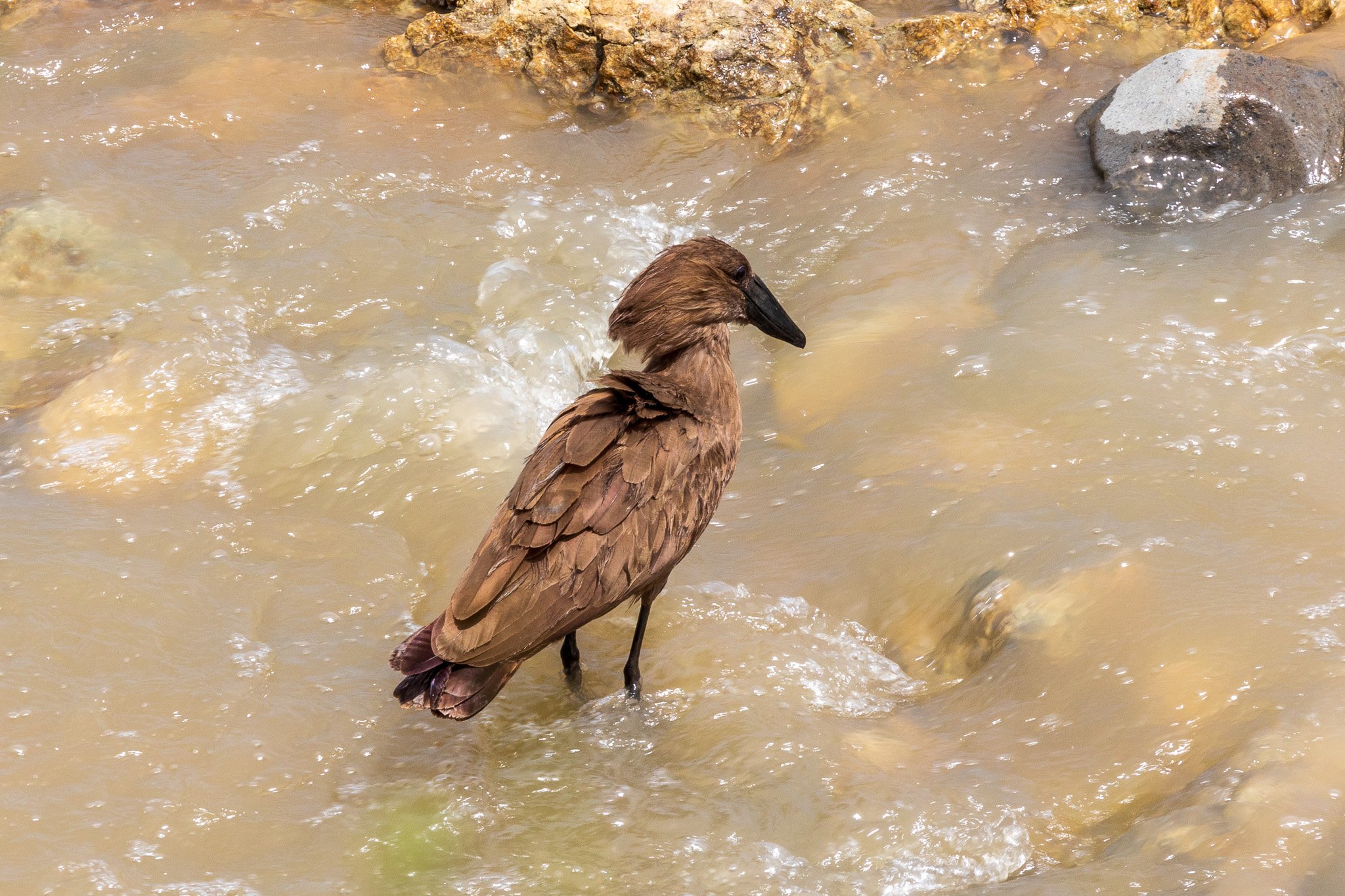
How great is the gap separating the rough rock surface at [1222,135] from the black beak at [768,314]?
8.92 ft

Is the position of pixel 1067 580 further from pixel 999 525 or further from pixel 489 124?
pixel 489 124

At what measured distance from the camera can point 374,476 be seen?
4543mm

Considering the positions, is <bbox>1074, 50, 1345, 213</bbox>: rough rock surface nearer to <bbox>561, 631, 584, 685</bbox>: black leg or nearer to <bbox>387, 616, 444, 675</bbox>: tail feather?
<bbox>561, 631, 584, 685</bbox>: black leg

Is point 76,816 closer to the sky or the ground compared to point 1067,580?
closer to the ground

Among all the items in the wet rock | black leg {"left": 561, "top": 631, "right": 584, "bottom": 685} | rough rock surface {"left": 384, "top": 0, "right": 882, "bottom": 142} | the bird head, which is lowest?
black leg {"left": 561, "top": 631, "right": 584, "bottom": 685}

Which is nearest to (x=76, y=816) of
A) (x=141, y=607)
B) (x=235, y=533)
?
(x=141, y=607)

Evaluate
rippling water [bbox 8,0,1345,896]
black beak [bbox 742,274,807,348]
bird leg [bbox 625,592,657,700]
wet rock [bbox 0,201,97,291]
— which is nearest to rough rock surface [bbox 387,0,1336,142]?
rippling water [bbox 8,0,1345,896]

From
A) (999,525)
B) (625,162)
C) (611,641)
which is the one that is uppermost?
(625,162)

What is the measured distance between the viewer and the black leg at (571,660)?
142 inches

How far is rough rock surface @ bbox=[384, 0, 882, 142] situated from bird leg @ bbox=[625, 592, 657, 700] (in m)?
3.83

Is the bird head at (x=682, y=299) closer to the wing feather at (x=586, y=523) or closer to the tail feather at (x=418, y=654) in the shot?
→ the wing feather at (x=586, y=523)

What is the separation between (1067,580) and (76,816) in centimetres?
284

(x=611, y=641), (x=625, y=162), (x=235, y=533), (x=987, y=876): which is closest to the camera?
(x=987, y=876)

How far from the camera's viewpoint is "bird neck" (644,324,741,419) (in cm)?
357
